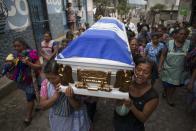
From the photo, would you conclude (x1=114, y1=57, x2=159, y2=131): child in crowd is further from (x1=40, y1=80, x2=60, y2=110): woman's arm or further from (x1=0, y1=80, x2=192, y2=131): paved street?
(x1=0, y1=80, x2=192, y2=131): paved street

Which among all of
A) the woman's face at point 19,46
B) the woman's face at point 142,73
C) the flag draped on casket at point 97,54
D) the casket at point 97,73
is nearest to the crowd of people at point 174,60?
the flag draped on casket at point 97,54

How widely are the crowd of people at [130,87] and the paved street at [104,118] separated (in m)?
0.17

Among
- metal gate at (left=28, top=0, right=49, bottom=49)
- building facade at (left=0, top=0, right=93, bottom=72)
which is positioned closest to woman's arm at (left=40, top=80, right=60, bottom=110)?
building facade at (left=0, top=0, right=93, bottom=72)

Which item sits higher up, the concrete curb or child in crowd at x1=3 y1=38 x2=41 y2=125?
child in crowd at x1=3 y1=38 x2=41 y2=125

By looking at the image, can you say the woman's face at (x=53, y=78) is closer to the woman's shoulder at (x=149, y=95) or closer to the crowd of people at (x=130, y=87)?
the crowd of people at (x=130, y=87)

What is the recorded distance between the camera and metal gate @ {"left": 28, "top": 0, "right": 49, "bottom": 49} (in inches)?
241

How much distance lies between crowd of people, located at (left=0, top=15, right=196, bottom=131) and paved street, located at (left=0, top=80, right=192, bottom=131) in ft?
0.55

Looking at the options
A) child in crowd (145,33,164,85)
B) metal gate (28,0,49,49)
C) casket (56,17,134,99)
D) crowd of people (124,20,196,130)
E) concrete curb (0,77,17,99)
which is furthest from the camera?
metal gate (28,0,49,49)

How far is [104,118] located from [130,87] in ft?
5.84

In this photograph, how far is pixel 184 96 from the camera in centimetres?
416

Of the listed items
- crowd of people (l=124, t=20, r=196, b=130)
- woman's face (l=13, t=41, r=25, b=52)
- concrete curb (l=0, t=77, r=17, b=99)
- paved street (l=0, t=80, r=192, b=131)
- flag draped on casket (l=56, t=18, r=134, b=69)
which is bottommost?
paved street (l=0, t=80, r=192, b=131)

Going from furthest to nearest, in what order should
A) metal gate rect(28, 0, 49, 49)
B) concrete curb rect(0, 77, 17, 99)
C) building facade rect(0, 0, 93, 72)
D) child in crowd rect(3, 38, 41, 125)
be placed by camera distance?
metal gate rect(28, 0, 49, 49) → building facade rect(0, 0, 93, 72) → concrete curb rect(0, 77, 17, 99) → child in crowd rect(3, 38, 41, 125)

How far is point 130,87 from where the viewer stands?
1728 millimetres

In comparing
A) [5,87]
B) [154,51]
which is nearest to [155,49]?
[154,51]
